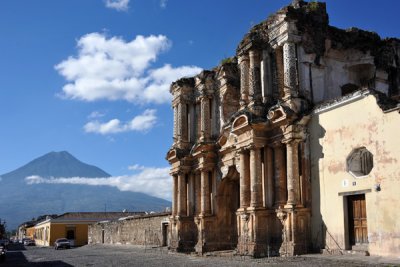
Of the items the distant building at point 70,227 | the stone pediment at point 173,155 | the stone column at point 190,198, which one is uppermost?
the stone pediment at point 173,155

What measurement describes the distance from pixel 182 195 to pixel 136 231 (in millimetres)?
12122

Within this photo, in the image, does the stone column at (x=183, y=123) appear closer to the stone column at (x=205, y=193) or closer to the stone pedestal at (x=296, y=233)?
the stone column at (x=205, y=193)

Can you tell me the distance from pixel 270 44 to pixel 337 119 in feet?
17.6

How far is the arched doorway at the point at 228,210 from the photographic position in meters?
24.0

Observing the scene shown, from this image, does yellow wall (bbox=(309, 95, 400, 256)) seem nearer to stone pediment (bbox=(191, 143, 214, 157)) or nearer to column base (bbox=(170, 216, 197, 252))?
stone pediment (bbox=(191, 143, 214, 157))

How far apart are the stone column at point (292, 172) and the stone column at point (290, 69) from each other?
1.94 meters

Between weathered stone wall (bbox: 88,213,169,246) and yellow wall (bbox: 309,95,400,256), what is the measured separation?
52.1ft

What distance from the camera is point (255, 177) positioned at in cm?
1909

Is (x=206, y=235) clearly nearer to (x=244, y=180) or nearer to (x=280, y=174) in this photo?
(x=244, y=180)

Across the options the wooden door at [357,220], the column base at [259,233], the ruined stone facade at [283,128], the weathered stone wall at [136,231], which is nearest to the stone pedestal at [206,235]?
the ruined stone facade at [283,128]

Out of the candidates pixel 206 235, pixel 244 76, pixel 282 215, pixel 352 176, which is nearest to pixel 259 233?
pixel 282 215

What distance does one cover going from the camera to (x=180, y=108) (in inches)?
1068

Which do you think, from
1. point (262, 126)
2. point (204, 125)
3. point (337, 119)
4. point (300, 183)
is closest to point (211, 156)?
point (204, 125)

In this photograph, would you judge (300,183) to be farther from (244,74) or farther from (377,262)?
(244,74)
